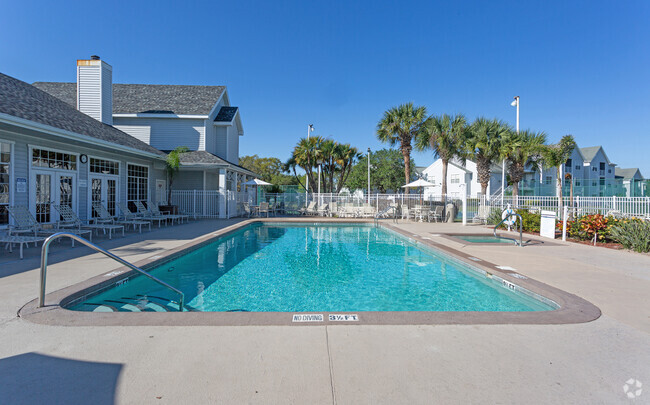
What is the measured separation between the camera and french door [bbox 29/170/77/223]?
1020 cm

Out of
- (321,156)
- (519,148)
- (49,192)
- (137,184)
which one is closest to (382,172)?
(321,156)

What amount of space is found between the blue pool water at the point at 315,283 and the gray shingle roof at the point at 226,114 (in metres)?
12.4

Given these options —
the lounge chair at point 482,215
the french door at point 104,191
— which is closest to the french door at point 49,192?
the french door at point 104,191

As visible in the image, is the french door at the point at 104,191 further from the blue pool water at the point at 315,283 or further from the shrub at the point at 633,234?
the shrub at the point at 633,234

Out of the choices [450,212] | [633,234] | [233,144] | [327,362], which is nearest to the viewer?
[327,362]

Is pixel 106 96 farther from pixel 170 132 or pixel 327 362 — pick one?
pixel 327 362

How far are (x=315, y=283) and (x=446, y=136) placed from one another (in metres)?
16.7

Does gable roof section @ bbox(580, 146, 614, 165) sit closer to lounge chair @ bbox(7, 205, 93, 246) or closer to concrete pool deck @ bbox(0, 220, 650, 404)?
concrete pool deck @ bbox(0, 220, 650, 404)

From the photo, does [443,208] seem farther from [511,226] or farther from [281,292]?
[281,292]

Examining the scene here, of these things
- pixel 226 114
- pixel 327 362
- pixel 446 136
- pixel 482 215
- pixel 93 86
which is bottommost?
pixel 327 362

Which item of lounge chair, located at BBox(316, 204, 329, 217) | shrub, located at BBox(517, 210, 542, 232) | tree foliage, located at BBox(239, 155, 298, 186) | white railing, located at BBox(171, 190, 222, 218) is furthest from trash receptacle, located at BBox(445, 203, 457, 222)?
tree foliage, located at BBox(239, 155, 298, 186)

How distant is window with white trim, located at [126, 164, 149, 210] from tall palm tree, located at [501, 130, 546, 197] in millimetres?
19247

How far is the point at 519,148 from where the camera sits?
18766 millimetres

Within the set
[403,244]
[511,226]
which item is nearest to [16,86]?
[403,244]
